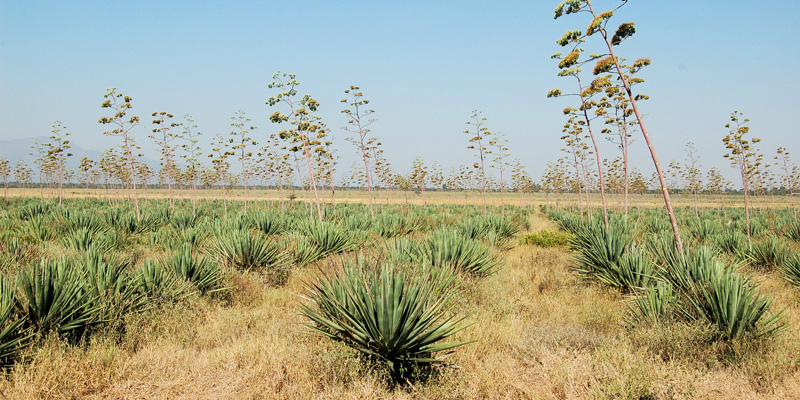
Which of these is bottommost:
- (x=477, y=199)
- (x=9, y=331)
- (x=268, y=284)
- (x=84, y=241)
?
(x=268, y=284)

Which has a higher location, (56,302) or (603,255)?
(56,302)

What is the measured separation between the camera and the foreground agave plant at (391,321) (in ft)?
12.6

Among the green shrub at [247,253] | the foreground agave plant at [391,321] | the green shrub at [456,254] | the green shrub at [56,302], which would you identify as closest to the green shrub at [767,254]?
the green shrub at [456,254]

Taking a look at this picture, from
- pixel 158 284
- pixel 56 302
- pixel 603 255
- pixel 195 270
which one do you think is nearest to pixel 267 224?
pixel 195 270

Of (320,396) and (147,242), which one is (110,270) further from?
(147,242)

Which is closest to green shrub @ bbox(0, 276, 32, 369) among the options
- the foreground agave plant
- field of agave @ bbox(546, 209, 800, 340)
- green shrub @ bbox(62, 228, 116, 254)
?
the foreground agave plant

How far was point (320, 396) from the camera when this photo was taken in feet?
12.1

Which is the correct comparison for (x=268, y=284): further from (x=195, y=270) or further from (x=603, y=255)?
(x=603, y=255)

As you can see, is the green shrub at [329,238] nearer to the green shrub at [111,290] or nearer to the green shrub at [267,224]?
the green shrub at [267,224]

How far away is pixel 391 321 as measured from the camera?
12.6 ft

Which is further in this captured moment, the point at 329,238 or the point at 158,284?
the point at 329,238

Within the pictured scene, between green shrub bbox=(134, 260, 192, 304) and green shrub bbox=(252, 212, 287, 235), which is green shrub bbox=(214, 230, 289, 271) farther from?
green shrub bbox=(252, 212, 287, 235)

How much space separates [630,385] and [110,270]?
5.90 meters

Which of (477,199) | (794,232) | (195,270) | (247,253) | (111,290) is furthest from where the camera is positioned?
(477,199)
